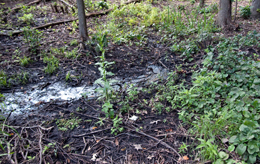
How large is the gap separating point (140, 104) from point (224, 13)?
4354mm

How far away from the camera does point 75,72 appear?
437 cm

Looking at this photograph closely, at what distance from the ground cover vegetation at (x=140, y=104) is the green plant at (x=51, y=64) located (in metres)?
0.03

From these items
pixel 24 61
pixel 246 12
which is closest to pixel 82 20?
pixel 24 61

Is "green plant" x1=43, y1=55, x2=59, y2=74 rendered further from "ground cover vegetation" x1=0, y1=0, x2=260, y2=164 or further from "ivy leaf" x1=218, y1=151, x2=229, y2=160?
"ivy leaf" x1=218, y1=151, x2=229, y2=160

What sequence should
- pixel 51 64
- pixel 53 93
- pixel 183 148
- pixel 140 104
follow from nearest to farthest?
pixel 183 148 → pixel 140 104 → pixel 53 93 → pixel 51 64

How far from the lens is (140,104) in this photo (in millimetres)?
3139

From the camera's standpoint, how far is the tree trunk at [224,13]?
5352mm

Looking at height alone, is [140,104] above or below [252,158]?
above

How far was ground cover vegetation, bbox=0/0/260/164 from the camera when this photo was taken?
92.0 inches

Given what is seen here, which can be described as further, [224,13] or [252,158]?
[224,13]

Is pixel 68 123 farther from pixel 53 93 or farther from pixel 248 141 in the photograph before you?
pixel 248 141

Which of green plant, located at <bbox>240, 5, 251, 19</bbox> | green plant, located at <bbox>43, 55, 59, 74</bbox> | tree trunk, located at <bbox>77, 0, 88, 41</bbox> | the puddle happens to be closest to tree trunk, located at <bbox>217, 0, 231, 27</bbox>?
green plant, located at <bbox>240, 5, 251, 19</bbox>

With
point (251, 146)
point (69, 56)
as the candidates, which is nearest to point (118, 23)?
point (69, 56)

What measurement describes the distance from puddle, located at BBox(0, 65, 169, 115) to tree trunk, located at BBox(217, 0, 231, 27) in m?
2.91
